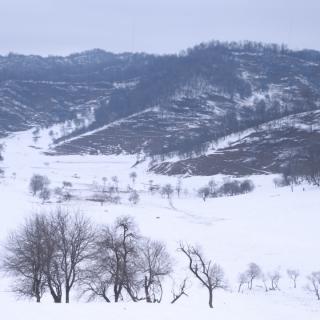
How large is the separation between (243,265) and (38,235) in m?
44.0

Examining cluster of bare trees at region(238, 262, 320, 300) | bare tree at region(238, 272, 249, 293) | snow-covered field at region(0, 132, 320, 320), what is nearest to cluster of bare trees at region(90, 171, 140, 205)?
snow-covered field at region(0, 132, 320, 320)

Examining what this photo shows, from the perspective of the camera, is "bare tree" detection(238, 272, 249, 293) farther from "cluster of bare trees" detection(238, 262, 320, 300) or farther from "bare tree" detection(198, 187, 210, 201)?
"bare tree" detection(198, 187, 210, 201)

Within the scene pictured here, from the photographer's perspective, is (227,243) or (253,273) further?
(227,243)

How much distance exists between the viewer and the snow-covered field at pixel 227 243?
2355cm

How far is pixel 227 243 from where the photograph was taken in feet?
278

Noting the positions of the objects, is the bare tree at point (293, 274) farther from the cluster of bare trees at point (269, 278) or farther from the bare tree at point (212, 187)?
the bare tree at point (212, 187)

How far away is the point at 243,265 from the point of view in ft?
231

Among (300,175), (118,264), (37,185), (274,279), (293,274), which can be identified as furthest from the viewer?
(300,175)

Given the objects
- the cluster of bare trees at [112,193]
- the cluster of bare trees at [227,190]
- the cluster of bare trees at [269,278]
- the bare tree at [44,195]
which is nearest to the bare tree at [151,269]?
the cluster of bare trees at [269,278]

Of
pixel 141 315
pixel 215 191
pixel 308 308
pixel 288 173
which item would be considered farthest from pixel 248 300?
pixel 288 173

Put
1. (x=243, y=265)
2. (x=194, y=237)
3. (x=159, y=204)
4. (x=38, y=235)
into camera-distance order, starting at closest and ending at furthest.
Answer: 1. (x=38, y=235)
2. (x=243, y=265)
3. (x=194, y=237)
4. (x=159, y=204)

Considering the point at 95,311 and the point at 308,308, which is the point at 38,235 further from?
the point at 308,308

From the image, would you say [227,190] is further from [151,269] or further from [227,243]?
[151,269]

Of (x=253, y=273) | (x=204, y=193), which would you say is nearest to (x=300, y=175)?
(x=204, y=193)
